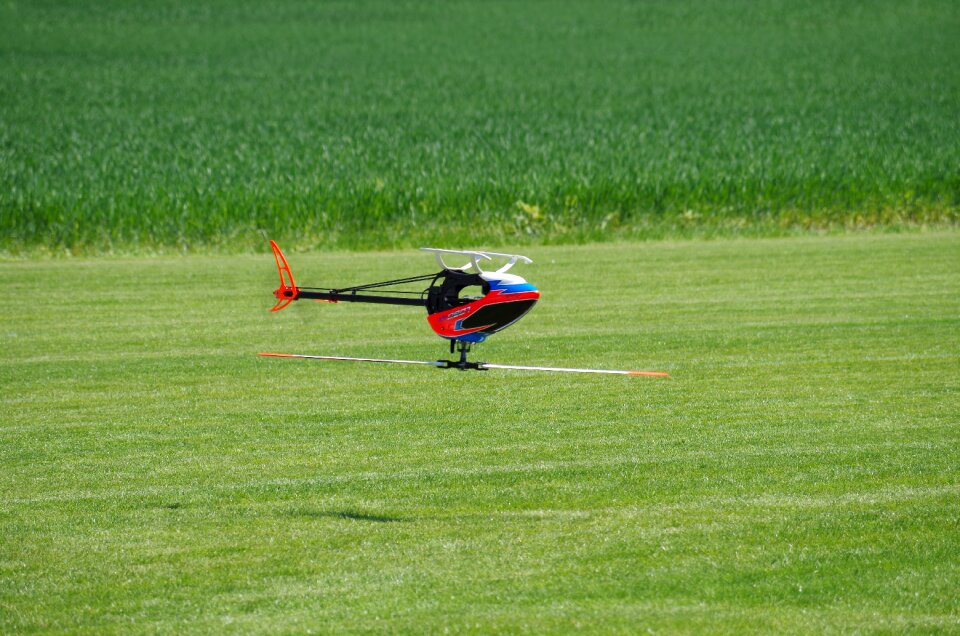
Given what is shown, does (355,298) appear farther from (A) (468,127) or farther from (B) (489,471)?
(A) (468,127)

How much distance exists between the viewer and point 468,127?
4388 centimetres

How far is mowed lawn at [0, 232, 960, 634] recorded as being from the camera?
8.66 meters

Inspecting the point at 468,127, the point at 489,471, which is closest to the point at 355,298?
the point at 489,471

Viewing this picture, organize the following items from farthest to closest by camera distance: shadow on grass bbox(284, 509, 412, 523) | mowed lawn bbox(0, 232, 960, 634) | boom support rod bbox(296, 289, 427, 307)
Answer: shadow on grass bbox(284, 509, 412, 523) → mowed lawn bbox(0, 232, 960, 634) → boom support rod bbox(296, 289, 427, 307)

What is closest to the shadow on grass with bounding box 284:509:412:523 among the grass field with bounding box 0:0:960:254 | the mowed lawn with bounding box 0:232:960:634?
the mowed lawn with bounding box 0:232:960:634

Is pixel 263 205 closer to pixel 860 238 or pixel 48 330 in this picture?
pixel 48 330

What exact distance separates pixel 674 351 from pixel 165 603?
35.6 feet

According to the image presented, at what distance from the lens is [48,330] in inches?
803

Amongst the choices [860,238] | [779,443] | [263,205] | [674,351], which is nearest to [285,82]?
Answer: [263,205]

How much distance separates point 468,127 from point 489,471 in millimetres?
33143

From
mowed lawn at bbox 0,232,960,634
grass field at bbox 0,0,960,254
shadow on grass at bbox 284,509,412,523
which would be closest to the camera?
mowed lawn at bbox 0,232,960,634

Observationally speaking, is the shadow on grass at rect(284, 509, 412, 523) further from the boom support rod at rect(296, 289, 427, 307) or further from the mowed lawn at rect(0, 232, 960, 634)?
the boom support rod at rect(296, 289, 427, 307)

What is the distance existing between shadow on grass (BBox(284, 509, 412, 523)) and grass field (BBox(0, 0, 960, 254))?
2012 cm

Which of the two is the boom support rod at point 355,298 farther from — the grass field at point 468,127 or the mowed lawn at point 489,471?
the grass field at point 468,127
